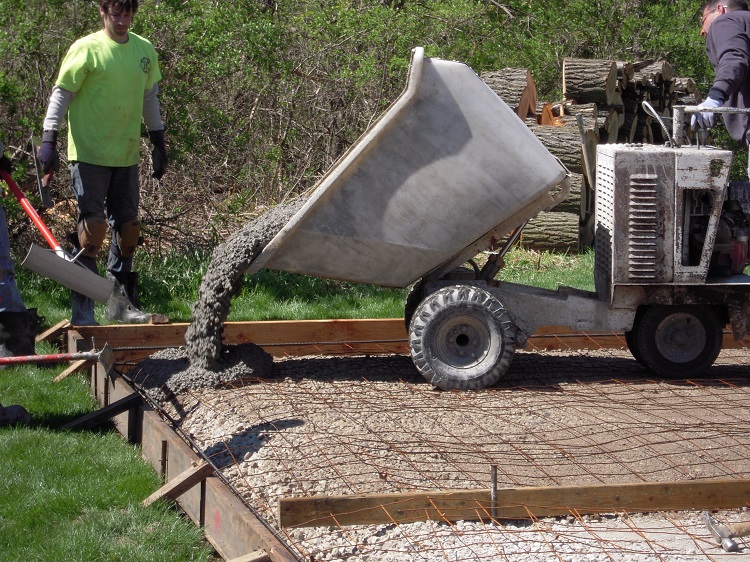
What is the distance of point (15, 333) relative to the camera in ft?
17.4

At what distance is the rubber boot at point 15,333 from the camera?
528 cm

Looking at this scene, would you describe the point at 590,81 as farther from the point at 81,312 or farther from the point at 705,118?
the point at 81,312

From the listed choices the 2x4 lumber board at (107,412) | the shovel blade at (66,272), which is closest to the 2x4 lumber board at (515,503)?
the 2x4 lumber board at (107,412)

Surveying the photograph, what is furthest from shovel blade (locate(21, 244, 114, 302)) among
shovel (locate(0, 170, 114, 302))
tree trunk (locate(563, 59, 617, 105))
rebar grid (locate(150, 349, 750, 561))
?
tree trunk (locate(563, 59, 617, 105))

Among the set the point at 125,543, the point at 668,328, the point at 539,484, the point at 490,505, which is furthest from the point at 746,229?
the point at 125,543

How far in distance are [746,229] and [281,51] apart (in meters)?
5.01

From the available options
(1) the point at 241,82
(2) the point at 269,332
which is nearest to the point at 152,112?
(2) the point at 269,332

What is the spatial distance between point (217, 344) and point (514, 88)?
5.42 metres

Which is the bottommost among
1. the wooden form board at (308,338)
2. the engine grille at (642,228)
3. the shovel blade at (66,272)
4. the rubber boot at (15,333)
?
the wooden form board at (308,338)

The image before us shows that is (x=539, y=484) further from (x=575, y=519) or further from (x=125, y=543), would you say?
(x=125, y=543)

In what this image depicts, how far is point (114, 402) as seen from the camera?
4973mm

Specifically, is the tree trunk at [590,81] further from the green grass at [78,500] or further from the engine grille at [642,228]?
the green grass at [78,500]

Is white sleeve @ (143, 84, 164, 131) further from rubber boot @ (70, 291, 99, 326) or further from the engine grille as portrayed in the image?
the engine grille

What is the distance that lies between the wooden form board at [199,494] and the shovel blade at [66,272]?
478 mm
